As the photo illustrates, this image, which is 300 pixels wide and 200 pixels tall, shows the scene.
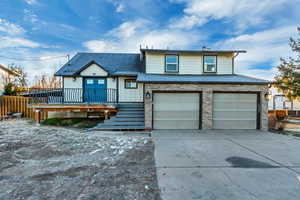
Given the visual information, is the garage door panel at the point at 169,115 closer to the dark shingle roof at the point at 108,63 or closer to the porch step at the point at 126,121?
the porch step at the point at 126,121

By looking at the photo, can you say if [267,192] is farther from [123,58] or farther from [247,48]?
[123,58]

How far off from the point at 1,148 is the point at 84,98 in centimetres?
566

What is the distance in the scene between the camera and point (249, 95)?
307 inches

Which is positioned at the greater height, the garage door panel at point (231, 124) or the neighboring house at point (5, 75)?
the neighboring house at point (5, 75)

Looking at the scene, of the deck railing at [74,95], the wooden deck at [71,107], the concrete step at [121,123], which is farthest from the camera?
the deck railing at [74,95]

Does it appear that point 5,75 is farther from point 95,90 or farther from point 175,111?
point 175,111

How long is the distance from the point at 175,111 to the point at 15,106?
44.5 feet

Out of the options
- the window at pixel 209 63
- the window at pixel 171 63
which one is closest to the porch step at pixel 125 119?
the window at pixel 171 63

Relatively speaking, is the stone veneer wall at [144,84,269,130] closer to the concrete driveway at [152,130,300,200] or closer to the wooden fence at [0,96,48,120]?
the concrete driveway at [152,130,300,200]

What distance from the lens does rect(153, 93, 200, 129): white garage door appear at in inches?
300

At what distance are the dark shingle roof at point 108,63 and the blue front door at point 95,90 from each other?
1017mm

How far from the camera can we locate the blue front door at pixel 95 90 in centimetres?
991

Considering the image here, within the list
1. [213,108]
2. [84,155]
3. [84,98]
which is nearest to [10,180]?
[84,155]

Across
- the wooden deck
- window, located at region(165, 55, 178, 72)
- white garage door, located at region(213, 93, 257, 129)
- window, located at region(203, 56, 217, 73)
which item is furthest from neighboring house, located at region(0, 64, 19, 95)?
white garage door, located at region(213, 93, 257, 129)
